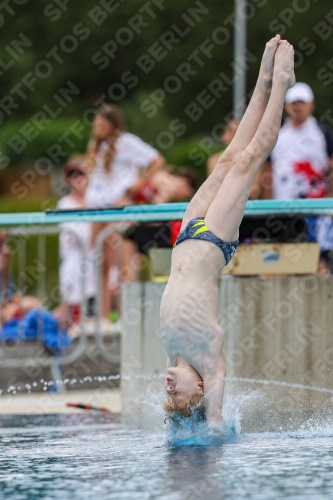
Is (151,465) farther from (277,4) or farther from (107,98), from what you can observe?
(107,98)

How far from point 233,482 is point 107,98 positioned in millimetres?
24602

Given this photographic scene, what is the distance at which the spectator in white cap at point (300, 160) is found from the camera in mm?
8812

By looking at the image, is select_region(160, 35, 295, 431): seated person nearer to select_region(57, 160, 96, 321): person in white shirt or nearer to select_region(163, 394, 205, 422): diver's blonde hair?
select_region(163, 394, 205, 422): diver's blonde hair

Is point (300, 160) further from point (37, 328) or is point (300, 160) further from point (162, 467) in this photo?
point (162, 467)

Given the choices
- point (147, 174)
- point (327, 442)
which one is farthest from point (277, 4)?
point (327, 442)

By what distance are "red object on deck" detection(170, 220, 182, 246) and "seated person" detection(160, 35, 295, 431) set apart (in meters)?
1.31

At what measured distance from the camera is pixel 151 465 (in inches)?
175

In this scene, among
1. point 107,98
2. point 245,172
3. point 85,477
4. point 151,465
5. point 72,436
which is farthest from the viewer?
point 107,98

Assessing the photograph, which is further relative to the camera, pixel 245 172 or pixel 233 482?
pixel 245 172

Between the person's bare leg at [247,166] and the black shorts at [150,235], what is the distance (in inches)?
66.1

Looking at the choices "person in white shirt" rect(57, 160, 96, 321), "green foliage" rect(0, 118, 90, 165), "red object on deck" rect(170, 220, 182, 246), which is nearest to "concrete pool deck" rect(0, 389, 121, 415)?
"person in white shirt" rect(57, 160, 96, 321)

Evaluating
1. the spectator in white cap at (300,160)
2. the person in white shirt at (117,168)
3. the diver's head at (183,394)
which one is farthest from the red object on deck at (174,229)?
the person in white shirt at (117,168)

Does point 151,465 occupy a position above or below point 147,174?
below

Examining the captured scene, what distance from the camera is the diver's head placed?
208 inches
